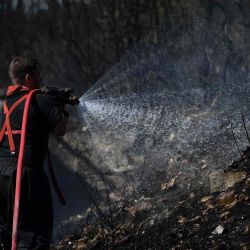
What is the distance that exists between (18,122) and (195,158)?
131 inches

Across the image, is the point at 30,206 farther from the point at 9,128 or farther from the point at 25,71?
the point at 25,71

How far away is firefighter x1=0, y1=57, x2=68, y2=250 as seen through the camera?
15.3 ft

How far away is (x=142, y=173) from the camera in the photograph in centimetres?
845

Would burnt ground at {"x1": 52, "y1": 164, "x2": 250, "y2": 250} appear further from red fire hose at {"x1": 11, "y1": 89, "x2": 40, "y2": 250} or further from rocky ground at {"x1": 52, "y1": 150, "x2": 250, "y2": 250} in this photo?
red fire hose at {"x1": 11, "y1": 89, "x2": 40, "y2": 250}

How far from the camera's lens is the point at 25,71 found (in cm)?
477

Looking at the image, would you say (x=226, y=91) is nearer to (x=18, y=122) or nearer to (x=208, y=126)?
(x=208, y=126)

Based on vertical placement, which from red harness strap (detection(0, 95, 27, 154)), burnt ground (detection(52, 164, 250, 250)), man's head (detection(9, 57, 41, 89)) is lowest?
burnt ground (detection(52, 164, 250, 250))

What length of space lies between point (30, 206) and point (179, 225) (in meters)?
1.48

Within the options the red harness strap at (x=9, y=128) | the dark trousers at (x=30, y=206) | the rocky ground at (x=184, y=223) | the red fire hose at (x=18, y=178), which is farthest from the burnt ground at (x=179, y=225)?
the red harness strap at (x=9, y=128)

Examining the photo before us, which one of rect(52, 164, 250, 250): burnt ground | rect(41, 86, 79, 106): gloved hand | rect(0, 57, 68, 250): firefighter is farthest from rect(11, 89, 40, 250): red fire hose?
rect(52, 164, 250, 250): burnt ground

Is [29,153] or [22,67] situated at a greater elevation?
[22,67]

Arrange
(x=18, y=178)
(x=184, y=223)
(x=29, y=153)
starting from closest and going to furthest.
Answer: (x=18, y=178) < (x=29, y=153) < (x=184, y=223)

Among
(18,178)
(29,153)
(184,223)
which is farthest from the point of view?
(184,223)

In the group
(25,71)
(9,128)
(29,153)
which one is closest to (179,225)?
(29,153)
